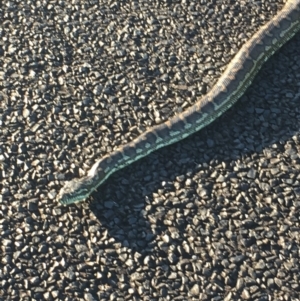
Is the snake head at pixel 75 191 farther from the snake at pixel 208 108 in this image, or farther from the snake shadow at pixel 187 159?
the snake shadow at pixel 187 159

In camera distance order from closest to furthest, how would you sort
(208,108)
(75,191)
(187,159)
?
1. (75,191)
2. (187,159)
3. (208,108)

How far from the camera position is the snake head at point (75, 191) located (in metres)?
5.78

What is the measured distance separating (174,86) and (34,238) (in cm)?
267

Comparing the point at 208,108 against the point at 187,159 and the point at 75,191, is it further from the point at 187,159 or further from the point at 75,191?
the point at 75,191

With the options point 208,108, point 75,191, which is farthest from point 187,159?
point 75,191

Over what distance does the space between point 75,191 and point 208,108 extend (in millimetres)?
1981

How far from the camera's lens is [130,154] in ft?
20.2

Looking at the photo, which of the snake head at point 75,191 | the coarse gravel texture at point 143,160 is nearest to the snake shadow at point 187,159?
the coarse gravel texture at point 143,160

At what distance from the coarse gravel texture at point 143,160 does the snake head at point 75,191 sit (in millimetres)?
99

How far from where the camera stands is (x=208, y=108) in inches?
256

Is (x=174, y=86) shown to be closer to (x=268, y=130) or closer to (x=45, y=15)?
(x=268, y=130)

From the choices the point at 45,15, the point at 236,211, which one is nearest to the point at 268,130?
the point at 236,211

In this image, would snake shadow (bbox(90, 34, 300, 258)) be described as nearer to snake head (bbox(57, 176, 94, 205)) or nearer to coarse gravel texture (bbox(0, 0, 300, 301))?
coarse gravel texture (bbox(0, 0, 300, 301))

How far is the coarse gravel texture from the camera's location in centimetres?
522
